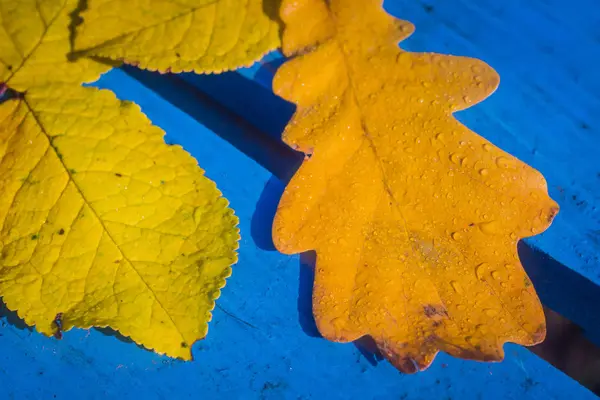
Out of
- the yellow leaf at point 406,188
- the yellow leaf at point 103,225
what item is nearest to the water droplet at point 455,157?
the yellow leaf at point 406,188

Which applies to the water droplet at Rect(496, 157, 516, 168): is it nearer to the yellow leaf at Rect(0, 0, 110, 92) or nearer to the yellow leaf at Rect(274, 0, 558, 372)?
the yellow leaf at Rect(274, 0, 558, 372)

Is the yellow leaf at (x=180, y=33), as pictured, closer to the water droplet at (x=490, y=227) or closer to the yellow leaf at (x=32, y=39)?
the yellow leaf at (x=32, y=39)

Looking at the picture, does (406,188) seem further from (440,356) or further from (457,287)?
(440,356)

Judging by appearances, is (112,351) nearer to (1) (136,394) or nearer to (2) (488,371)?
(1) (136,394)

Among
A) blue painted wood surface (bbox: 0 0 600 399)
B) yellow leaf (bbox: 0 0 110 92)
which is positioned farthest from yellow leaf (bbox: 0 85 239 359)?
blue painted wood surface (bbox: 0 0 600 399)

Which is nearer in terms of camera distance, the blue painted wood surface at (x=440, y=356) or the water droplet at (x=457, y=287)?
the water droplet at (x=457, y=287)

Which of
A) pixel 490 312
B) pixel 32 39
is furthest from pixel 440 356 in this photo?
pixel 32 39

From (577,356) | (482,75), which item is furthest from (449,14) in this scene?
(577,356)
